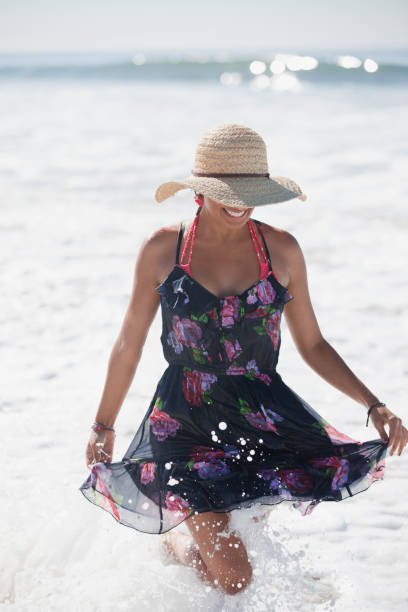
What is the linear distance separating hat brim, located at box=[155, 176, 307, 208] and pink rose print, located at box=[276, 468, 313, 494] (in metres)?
0.95

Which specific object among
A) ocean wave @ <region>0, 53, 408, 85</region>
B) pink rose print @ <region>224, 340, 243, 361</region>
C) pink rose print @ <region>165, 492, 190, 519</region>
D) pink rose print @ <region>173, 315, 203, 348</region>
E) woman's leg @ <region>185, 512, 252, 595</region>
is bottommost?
woman's leg @ <region>185, 512, 252, 595</region>

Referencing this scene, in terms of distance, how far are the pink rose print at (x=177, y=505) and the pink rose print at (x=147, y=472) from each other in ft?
0.34

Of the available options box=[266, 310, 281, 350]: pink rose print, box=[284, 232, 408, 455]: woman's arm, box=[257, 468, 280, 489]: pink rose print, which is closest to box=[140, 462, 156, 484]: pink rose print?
box=[257, 468, 280, 489]: pink rose print

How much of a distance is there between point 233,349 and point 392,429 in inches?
23.9

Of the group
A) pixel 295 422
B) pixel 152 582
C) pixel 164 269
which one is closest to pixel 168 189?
pixel 164 269

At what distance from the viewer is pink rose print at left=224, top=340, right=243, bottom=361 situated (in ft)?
8.20

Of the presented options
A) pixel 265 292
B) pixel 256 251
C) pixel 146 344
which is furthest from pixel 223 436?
pixel 146 344

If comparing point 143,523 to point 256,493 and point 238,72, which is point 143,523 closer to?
point 256,493

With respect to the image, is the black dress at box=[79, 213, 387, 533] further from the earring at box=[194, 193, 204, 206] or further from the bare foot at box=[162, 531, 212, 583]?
the bare foot at box=[162, 531, 212, 583]

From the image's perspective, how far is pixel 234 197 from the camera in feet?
7.62

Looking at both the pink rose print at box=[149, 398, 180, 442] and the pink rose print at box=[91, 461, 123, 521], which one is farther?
the pink rose print at box=[149, 398, 180, 442]

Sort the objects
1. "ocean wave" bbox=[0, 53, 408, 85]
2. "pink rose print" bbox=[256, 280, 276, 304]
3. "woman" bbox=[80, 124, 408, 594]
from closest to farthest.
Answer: "woman" bbox=[80, 124, 408, 594], "pink rose print" bbox=[256, 280, 276, 304], "ocean wave" bbox=[0, 53, 408, 85]

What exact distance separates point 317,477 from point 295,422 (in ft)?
0.71

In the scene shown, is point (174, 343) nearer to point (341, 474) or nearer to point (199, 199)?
point (199, 199)
